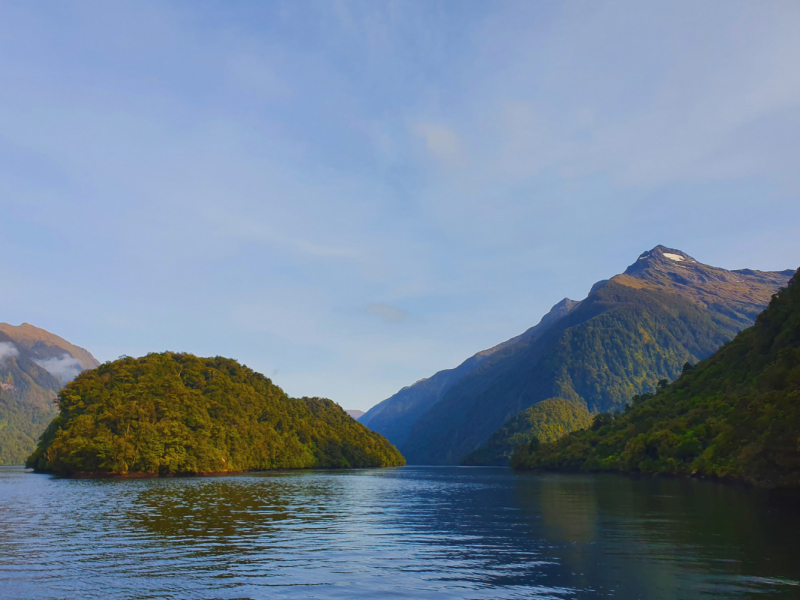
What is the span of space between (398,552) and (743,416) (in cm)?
9070

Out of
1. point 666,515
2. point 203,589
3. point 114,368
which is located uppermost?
point 114,368

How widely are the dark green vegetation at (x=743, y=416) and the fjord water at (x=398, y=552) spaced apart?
10.7 meters

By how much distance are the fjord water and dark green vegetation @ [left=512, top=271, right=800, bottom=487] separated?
10706 millimetres

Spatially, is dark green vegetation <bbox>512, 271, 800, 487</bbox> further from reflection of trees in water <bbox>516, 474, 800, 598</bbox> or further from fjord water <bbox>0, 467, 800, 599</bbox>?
fjord water <bbox>0, 467, 800, 599</bbox>

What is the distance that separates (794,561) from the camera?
29094 mm

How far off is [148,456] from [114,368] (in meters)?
48.9

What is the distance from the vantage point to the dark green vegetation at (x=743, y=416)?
2685 inches

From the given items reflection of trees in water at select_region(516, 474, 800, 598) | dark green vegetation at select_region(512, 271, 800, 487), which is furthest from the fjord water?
dark green vegetation at select_region(512, 271, 800, 487)

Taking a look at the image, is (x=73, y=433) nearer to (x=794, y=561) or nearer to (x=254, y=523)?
(x=254, y=523)

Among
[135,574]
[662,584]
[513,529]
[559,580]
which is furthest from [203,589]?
[513,529]

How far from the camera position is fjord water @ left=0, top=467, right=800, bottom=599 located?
24312mm

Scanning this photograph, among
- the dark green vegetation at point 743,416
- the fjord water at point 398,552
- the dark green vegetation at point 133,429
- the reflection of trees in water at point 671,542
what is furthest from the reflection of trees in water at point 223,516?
the dark green vegetation at point 133,429

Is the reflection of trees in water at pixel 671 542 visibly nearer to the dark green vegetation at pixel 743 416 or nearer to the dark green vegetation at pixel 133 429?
the dark green vegetation at pixel 743 416

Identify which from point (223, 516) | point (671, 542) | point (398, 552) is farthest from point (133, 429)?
point (671, 542)
